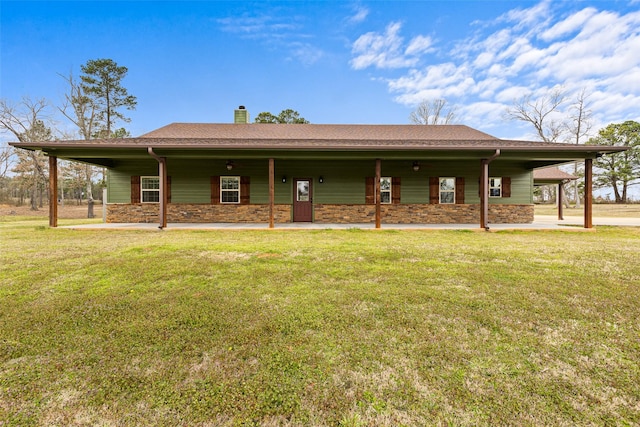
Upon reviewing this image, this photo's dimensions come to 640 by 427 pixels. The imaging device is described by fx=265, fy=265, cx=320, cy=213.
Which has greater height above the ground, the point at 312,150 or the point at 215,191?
the point at 312,150

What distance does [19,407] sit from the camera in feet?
4.62

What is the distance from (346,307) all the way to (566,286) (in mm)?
2760

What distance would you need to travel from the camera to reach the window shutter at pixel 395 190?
10.9 metres

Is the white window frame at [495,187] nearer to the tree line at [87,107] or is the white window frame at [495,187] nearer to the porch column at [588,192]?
the porch column at [588,192]

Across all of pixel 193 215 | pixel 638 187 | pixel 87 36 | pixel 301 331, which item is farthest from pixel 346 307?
pixel 638 187

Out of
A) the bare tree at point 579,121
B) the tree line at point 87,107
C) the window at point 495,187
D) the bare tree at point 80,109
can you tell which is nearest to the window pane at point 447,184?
the window at point 495,187

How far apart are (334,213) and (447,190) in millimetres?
4854

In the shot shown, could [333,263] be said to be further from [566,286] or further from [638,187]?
[638,187]

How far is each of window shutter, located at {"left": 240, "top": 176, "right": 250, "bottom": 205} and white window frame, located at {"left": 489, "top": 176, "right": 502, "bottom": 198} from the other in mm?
10223

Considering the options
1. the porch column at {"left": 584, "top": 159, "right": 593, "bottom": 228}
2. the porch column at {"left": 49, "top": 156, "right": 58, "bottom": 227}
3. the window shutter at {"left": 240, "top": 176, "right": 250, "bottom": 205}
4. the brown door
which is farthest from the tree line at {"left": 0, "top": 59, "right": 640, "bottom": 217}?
the porch column at {"left": 584, "top": 159, "right": 593, "bottom": 228}

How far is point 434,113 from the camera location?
2502cm

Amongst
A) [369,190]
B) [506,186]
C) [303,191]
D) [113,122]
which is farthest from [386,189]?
[113,122]

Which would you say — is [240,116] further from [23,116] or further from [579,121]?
[579,121]

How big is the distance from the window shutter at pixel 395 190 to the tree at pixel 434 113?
56.0 ft
